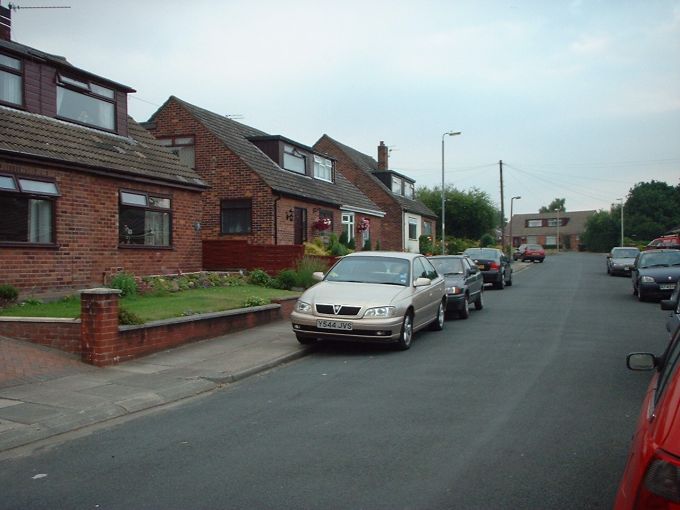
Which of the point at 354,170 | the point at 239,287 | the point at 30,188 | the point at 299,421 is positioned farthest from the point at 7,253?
the point at 354,170

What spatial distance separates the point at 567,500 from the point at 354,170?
39.1 m

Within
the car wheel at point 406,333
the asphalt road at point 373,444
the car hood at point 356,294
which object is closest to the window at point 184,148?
the car hood at point 356,294

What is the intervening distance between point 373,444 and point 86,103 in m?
13.8

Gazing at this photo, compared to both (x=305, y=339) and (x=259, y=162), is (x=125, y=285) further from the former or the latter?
(x=259, y=162)

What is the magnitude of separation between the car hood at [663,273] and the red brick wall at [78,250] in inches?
557

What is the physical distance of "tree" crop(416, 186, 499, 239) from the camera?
59.6m

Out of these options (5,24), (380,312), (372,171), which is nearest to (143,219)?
(5,24)

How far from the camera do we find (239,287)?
16.9m

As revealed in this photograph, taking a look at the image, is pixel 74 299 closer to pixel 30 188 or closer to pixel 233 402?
pixel 30 188

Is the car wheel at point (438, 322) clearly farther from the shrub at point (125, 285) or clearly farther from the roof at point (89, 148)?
the roof at point (89, 148)

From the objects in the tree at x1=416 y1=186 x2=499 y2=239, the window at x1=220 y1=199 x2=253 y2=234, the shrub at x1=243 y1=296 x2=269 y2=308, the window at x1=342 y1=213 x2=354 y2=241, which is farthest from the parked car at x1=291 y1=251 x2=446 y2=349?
the tree at x1=416 y1=186 x2=499 y2=239

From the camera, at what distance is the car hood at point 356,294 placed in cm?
1032

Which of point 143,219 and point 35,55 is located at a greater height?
point 35,55

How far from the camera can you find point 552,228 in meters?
118
